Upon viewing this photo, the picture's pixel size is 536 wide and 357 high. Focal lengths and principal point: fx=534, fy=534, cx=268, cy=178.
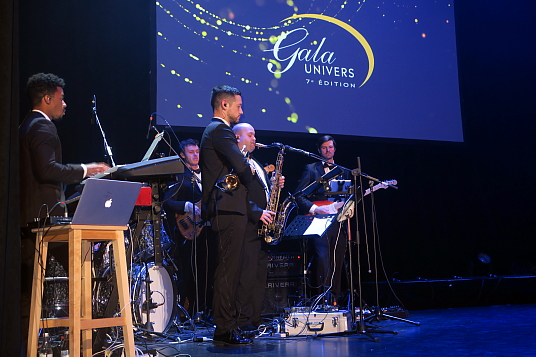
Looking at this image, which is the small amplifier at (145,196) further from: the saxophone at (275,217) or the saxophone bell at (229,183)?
the saxophone at (275,217)

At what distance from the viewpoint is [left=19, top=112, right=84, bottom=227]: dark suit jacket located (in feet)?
10.1

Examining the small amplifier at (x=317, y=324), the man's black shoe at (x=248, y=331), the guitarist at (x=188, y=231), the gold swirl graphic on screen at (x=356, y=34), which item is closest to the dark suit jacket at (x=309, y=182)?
the guitarist at (x=188, y=231)

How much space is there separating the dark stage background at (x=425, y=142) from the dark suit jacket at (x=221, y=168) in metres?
1.74

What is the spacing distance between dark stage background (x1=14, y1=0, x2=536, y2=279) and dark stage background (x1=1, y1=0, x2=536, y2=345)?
14 millimetres

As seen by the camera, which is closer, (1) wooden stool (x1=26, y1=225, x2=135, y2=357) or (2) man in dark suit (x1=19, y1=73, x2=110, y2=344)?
(1) wooden stool (x1=26, y1=225, x2=135, y2=357)

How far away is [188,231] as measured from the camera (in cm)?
534

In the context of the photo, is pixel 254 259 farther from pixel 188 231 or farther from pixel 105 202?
pixel 105 202

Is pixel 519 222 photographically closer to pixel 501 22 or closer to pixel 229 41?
pixel 501 22

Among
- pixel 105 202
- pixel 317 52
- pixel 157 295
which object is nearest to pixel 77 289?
pixel 105 202

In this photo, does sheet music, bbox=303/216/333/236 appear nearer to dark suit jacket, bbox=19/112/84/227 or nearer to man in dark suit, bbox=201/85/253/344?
man in dark suit, bbox=201/85/253/344

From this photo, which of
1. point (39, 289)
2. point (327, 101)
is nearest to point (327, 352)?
point (39, 289)

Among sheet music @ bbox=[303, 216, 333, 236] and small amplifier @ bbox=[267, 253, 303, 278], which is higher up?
sheet music @ bbox=[303, 216, 333, 236]

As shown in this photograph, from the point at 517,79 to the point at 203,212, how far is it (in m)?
5.97

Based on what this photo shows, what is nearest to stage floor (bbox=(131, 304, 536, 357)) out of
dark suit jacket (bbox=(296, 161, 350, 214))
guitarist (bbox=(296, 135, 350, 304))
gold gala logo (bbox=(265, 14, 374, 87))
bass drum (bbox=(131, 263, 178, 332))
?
bass drum (bbox=(131, 263, 178, 332))
